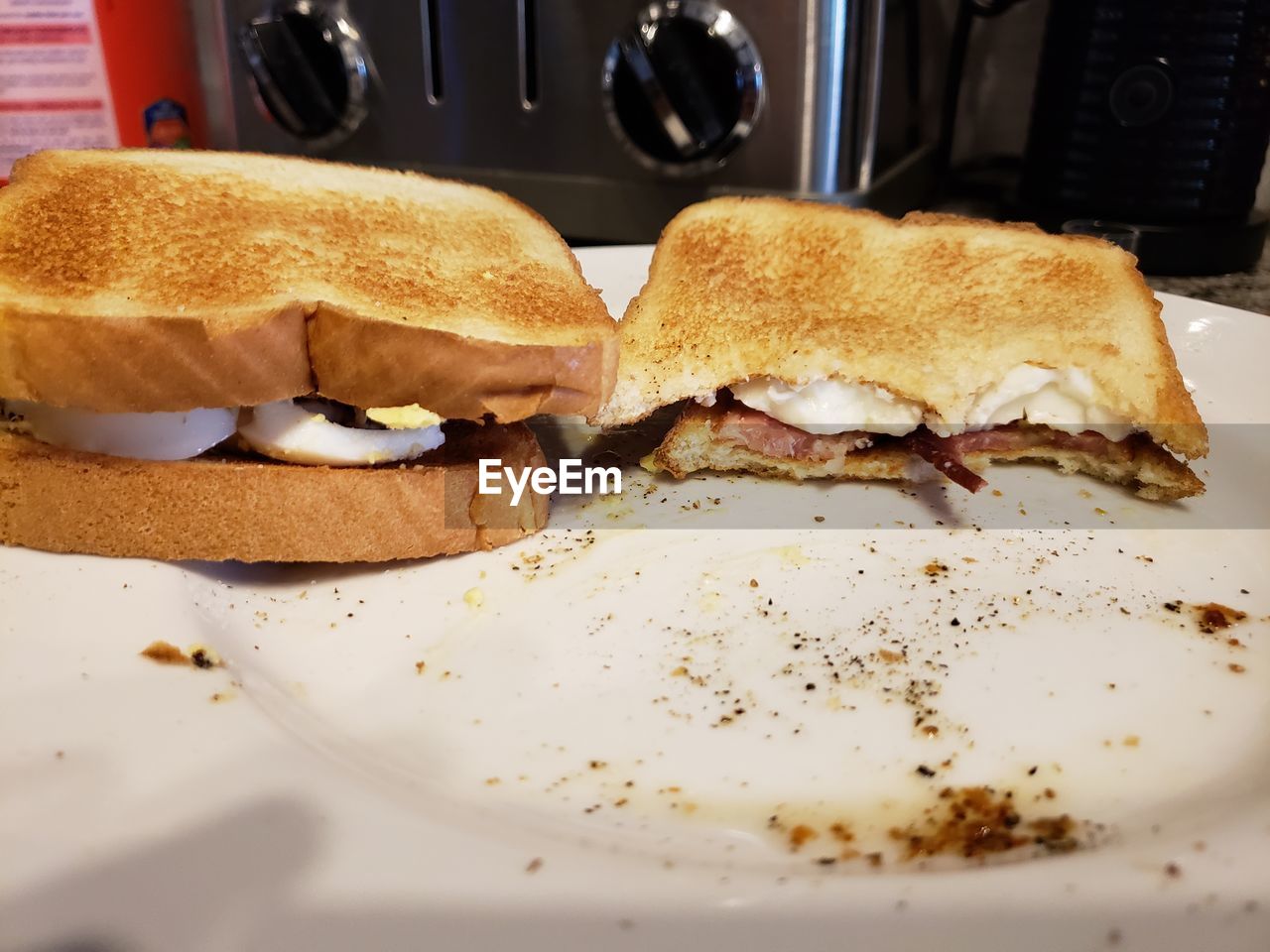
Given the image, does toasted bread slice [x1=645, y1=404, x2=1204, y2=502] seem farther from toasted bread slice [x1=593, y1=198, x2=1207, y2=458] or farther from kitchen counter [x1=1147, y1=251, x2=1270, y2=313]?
kitchen counter [x1=1147, y1=251, x2=1270, y2=313]

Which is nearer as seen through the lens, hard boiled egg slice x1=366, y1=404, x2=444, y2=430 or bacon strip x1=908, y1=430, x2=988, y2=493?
hard boiled egg slice x1=366, y1=404, x2=444, y2=430

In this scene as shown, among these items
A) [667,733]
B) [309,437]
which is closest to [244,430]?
[309,437]

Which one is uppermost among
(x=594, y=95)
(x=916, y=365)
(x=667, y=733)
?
(x=594, y=95)

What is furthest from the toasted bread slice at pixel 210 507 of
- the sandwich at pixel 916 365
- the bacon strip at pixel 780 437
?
the bacon strip at pixel 780 437

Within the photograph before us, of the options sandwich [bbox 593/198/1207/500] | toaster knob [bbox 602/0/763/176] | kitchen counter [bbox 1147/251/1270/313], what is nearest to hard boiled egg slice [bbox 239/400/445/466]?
sandwich [bbox 593/198/1207/500]

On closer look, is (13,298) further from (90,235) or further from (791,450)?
(791,450)

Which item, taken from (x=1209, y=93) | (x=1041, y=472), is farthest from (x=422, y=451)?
(x=1209, y=93)

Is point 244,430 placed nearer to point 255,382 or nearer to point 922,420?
point 255,382
